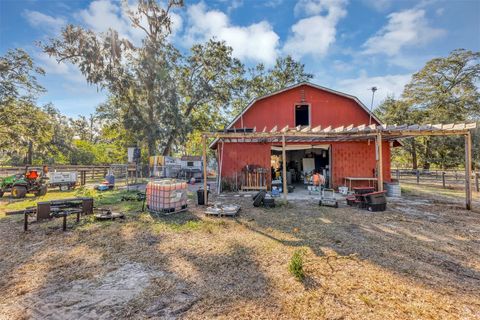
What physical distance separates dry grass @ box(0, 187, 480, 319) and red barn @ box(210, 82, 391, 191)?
5.48 m

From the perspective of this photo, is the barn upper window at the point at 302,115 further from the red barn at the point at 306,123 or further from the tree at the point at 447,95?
the tree at the point at 447,95

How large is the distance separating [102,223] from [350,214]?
24.4 feet

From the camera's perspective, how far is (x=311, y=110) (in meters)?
11.9

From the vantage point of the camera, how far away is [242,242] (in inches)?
178

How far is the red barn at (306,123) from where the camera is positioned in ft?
37.0

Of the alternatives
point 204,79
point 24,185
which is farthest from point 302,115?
point 24,185

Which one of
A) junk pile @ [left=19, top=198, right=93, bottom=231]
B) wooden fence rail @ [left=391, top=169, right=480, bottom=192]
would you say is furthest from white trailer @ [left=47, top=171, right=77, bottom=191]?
wooden fence rail @ [left=391, top=169, right=480, bottom=192]

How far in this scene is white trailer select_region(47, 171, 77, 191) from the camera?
11891 millimetres

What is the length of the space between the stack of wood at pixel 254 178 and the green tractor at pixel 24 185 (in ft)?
32.8

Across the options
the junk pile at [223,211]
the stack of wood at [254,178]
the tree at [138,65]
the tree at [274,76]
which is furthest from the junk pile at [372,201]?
the tree at [274,76]

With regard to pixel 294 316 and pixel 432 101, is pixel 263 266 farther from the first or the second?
pixel 432 101

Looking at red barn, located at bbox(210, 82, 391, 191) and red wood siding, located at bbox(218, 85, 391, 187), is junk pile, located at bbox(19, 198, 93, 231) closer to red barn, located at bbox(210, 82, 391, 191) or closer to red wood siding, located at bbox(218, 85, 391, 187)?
red barn, located at bbox(210, 82, 391, 191)

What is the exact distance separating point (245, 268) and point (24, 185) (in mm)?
11841

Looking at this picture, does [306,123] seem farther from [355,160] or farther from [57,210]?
[57,210]
